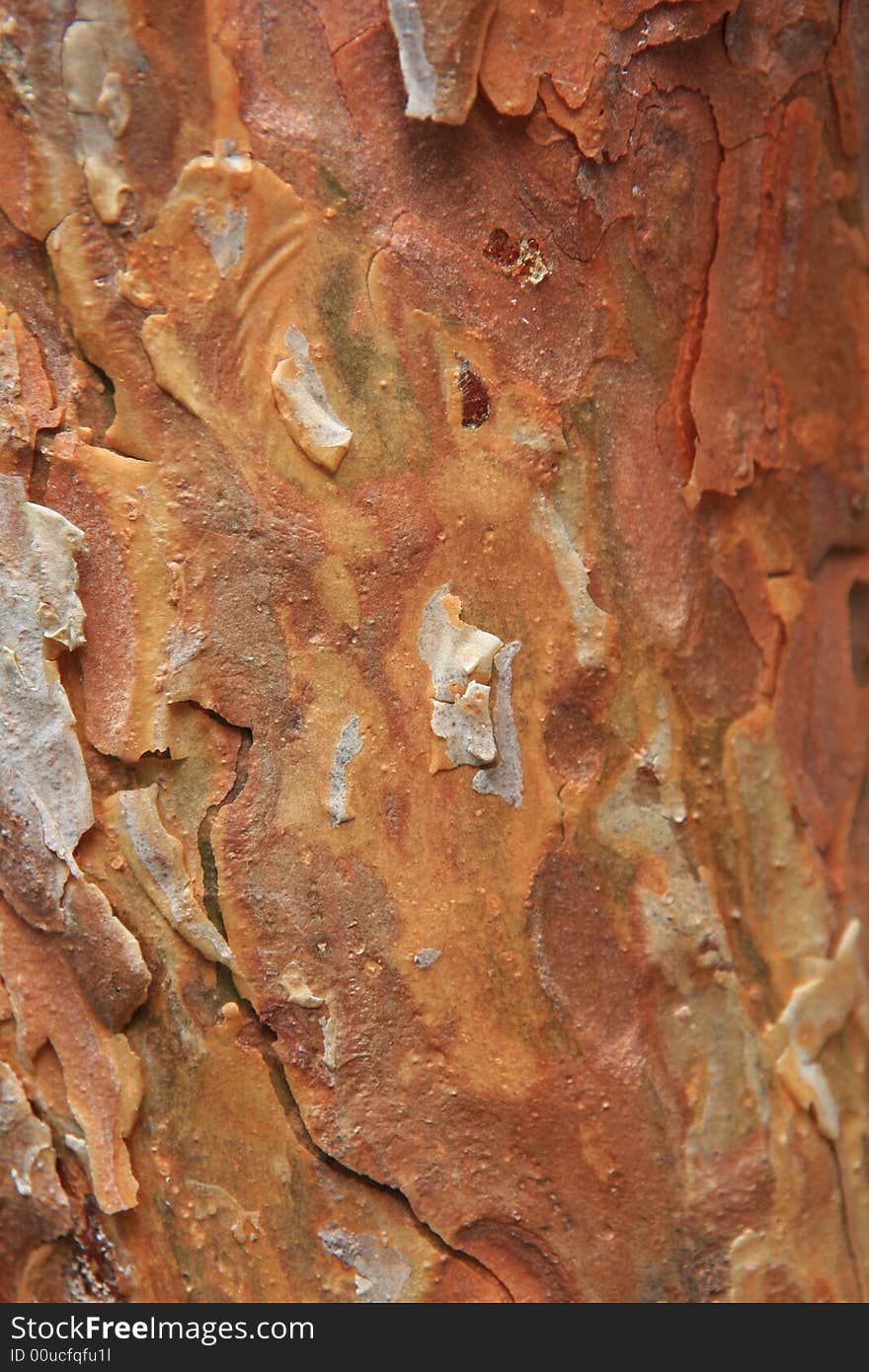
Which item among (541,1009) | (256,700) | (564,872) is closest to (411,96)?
(256,700)

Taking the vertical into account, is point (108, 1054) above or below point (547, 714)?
below

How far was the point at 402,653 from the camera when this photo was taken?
3.26ft

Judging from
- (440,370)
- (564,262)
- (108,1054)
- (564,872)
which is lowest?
(108,1054)

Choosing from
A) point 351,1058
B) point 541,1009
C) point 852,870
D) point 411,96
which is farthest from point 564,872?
point 411,96

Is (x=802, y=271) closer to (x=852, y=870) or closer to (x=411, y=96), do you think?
(x=411, y=96)

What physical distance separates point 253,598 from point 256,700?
8 centimetres

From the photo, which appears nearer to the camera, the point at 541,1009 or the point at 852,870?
the point at 541,1009

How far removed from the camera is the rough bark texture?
950 mm

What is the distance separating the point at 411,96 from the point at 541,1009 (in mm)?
752

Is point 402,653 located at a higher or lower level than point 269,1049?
higher

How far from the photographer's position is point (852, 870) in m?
1.19

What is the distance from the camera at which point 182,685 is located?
97 cm

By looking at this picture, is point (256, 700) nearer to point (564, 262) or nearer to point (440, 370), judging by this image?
point (440, 370)

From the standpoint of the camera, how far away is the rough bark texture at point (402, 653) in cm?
95
